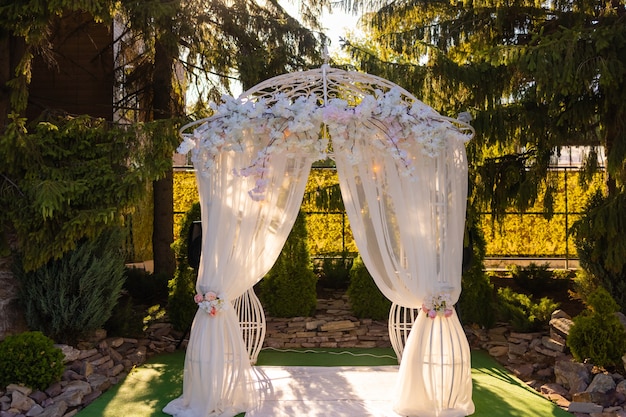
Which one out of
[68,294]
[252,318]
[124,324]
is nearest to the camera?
[252,318]

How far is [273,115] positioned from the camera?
13.9ft

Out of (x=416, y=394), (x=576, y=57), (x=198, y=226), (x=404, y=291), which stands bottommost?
(x=416, y=394)

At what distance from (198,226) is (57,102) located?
3833 millimetres

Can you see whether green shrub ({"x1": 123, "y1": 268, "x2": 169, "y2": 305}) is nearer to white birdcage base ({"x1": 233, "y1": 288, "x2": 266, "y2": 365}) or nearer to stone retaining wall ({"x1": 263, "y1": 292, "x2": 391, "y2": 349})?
stone retaining wall ({"x1": 263, "y1": 292, "x2": 391, "y2": 349})

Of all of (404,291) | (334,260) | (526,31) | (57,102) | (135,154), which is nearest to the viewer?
(404,291)

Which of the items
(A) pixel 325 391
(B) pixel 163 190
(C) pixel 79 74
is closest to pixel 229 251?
(A) pixel 325 391

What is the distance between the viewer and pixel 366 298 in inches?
296

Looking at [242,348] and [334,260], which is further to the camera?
[334,260]

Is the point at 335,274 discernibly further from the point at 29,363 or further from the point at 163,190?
the point at 29,363

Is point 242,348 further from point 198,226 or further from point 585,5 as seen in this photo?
point 585,5

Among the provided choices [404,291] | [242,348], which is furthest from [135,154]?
[404,291]

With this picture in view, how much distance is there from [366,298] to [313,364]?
1.61 meters

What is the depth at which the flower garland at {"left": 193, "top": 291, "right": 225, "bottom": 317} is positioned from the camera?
436 centimetres

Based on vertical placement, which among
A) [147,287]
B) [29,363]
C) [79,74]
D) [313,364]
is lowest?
[313,364]
